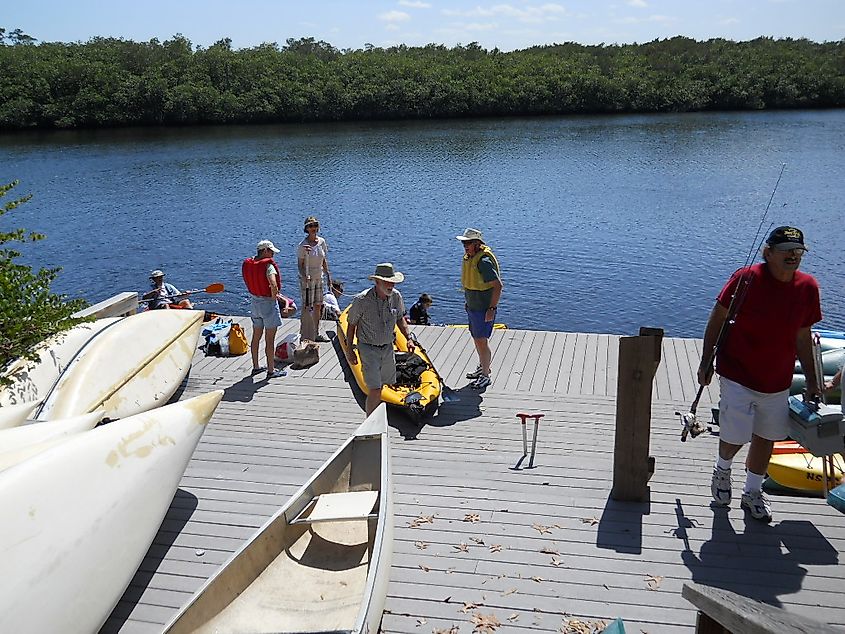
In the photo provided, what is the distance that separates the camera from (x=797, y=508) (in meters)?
6.35

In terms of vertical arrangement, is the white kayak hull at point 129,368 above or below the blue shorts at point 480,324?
below

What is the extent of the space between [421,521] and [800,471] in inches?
125

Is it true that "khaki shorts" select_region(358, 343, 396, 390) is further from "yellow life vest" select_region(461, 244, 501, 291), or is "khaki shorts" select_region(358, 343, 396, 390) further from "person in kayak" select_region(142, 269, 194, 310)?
"person in kayak" select_region(142, 269, 194, 310)

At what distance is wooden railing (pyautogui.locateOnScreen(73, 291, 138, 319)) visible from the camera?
10.1 metres

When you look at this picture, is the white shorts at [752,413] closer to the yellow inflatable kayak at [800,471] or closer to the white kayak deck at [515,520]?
the white kayak deck at [515,520]

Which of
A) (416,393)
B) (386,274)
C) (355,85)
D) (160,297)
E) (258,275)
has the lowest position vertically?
(160,297)

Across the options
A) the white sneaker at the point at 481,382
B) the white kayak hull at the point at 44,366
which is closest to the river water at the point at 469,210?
the white kayak hull at the point at 44,366

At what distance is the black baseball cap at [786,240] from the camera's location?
542 cm

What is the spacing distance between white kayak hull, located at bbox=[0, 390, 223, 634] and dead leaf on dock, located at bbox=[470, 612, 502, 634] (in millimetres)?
2365

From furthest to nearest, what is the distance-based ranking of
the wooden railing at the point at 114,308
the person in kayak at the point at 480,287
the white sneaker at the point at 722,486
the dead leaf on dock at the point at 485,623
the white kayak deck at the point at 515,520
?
the wooden railing at the point at 114,308, the person in kayak at the point at 480,287, the white sneaker at the point at 722,486, the white kayak deck at the point at 515,520, the dead leaf on dock at the point at 485,623

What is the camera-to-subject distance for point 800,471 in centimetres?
655

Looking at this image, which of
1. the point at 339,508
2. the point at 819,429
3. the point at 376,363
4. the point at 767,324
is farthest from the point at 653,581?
the point at 376,363

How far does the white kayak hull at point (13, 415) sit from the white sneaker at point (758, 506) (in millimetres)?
5931

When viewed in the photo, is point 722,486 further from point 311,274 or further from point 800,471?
point 311,274
